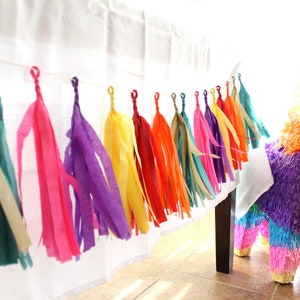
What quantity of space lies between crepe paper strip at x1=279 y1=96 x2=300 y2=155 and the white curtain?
399 mm

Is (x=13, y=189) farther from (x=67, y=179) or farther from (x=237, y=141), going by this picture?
(x=237, y=141)

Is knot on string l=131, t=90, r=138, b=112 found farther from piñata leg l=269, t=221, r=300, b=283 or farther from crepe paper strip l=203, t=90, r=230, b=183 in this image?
piñata leg l=269, t=221, r=300, b=283

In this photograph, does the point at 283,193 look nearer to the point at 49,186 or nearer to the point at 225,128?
the point at 225,128

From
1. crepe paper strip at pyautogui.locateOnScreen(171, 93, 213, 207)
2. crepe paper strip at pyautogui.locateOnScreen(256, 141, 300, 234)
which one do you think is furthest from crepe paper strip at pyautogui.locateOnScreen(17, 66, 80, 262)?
crepe paper strip at pyautogui.locateOnScreen(256, 141, 300, 234)

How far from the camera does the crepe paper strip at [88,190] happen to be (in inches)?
13.8

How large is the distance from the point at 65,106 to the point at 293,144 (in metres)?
0.64

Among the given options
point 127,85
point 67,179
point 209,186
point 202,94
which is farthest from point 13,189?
point 202,94

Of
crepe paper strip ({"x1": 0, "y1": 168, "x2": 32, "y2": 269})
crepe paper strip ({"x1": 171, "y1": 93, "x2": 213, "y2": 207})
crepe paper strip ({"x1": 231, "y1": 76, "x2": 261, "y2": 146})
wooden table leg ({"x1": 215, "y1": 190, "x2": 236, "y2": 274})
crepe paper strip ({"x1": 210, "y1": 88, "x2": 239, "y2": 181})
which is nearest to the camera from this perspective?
crepe paper strip ({"x1": 0, "y1": 168, "x2": 32, "y2": 269})

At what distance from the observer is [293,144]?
0.83 meters

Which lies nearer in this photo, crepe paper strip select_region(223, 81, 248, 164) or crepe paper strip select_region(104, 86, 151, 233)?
crepe paper strip select_region(104, 86, 151, 233)

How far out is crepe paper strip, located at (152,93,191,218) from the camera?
48 centimetres

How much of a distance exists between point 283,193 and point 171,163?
1.56 feet

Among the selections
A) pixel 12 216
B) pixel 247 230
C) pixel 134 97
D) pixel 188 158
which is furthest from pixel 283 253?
pixel 12 216

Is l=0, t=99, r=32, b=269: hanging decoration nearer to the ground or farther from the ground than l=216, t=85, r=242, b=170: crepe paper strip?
nearer to the ground
